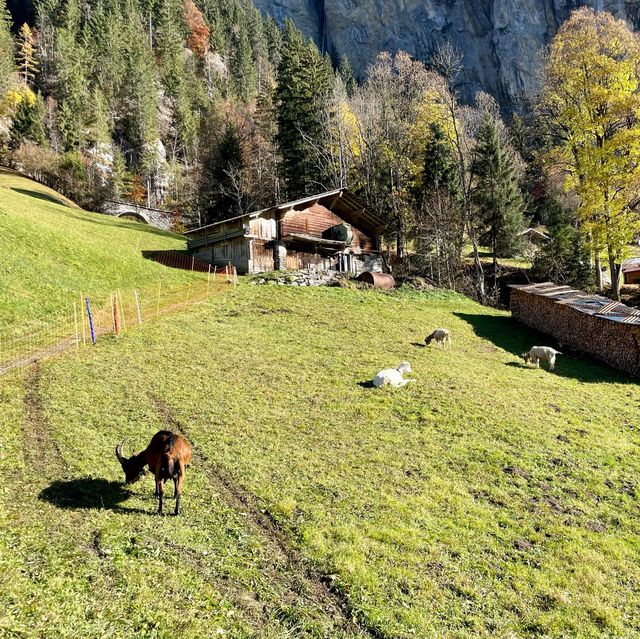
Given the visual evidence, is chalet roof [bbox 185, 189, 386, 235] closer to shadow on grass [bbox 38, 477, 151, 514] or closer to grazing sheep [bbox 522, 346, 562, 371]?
grazing sheep [bbox 522, 346, 562, 371]

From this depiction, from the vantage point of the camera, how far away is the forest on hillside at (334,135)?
1136 inches

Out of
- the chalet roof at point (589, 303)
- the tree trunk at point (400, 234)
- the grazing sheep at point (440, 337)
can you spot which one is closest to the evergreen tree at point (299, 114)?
the tree trunk at point (400, 234)

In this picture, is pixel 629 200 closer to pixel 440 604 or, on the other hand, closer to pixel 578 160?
pixel 578 160

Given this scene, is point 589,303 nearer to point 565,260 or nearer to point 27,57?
point 565,260

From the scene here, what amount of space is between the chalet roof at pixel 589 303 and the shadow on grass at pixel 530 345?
7.23 ft

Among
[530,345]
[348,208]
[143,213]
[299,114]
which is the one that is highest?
[299,114]

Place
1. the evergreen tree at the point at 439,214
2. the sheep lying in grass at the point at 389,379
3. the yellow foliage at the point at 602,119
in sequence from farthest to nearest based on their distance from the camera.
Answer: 1. the evergreen tree at the point at 439,214
2. the yellow foliage at the point at 602,119
3. the sheep lying in grass at the point at 389,379

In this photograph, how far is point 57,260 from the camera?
26938mm

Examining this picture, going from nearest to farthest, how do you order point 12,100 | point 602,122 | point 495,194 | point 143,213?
point 602,122 → point 495,194 → point 143,213 → point 12,100

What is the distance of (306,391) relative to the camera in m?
14.9

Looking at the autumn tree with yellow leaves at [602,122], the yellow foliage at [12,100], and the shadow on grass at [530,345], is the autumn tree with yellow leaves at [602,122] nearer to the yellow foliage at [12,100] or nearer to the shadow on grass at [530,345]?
the shadow on grass at [530,345]

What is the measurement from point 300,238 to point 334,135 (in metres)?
18.1

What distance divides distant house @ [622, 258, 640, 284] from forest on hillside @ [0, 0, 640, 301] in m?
8.82

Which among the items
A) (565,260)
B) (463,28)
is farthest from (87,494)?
(463,28)
